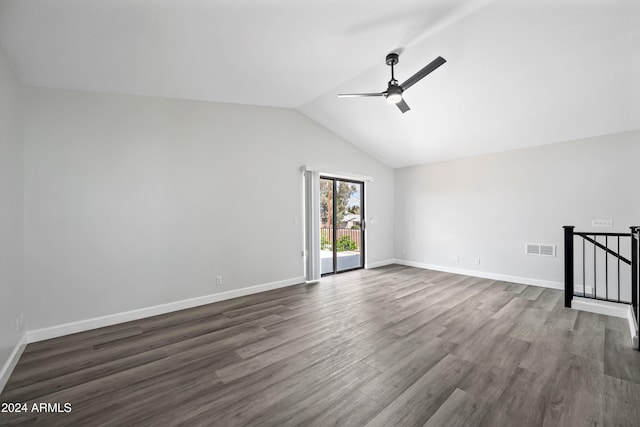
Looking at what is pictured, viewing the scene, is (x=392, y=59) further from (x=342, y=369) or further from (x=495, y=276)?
(x=495, y=276)

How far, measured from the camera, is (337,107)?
4660 mm

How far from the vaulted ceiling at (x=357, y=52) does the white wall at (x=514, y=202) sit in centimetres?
49

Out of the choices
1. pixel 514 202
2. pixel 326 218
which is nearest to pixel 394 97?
pixel 326 218

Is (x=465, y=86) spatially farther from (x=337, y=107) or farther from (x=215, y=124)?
(x=215, y=124)

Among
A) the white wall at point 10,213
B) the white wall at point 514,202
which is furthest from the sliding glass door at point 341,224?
the white wall at point 10,213

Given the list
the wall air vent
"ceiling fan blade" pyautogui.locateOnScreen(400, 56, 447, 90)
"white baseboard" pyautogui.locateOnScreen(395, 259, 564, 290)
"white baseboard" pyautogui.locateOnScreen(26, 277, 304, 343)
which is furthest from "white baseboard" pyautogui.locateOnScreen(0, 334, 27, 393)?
the wall air vent

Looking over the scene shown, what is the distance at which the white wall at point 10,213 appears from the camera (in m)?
2.16

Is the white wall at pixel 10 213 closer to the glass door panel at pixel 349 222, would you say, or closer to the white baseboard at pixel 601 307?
the glass door panel at pixel 349 222

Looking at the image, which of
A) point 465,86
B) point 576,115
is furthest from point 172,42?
point 576,115

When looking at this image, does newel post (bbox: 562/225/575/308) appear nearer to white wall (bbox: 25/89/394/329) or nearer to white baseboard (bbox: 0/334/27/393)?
white wall (bbox: 25/89/394/329)

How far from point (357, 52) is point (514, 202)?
4.27 meters

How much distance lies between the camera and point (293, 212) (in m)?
4.96

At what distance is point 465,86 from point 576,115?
1815mm

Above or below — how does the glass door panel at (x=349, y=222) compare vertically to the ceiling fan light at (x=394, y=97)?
below
